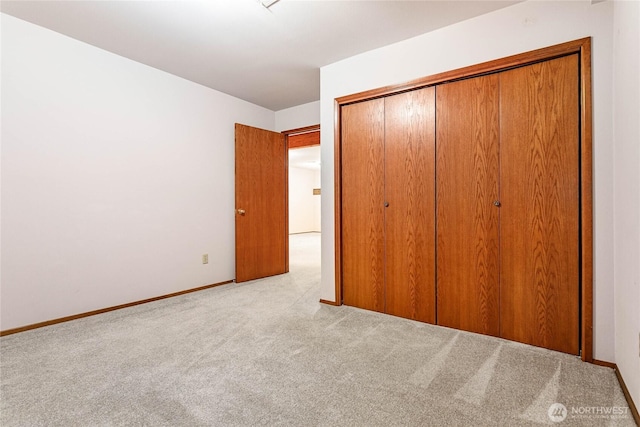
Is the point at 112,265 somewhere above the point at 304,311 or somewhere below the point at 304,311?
above

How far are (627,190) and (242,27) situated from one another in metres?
2.75

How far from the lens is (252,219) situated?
413 cm

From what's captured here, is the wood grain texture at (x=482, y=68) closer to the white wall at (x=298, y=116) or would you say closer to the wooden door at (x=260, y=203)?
the white wall at (x=298, y=116)

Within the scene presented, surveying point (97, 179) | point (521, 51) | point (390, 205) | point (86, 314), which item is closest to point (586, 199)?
point (521, 51)

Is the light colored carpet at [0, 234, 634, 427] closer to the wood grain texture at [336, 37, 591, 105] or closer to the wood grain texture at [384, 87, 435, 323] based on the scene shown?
the wood grain texture at [384, 87, 435, 323]

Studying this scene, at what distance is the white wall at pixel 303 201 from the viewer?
35.7 ft

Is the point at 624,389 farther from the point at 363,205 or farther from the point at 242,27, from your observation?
the point at 242,27

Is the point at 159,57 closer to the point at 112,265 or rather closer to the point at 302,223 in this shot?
the point at 112,265

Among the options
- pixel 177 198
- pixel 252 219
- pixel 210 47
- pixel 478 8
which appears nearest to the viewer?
pixel 478 8

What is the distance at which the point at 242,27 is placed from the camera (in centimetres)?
241

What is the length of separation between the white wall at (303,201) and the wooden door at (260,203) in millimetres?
6137

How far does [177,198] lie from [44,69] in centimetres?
153

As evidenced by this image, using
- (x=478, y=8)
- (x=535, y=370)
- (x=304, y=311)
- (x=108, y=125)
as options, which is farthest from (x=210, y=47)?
(x=535, y=370)

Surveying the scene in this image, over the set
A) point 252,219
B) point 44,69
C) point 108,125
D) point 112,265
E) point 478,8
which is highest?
point 478,8
